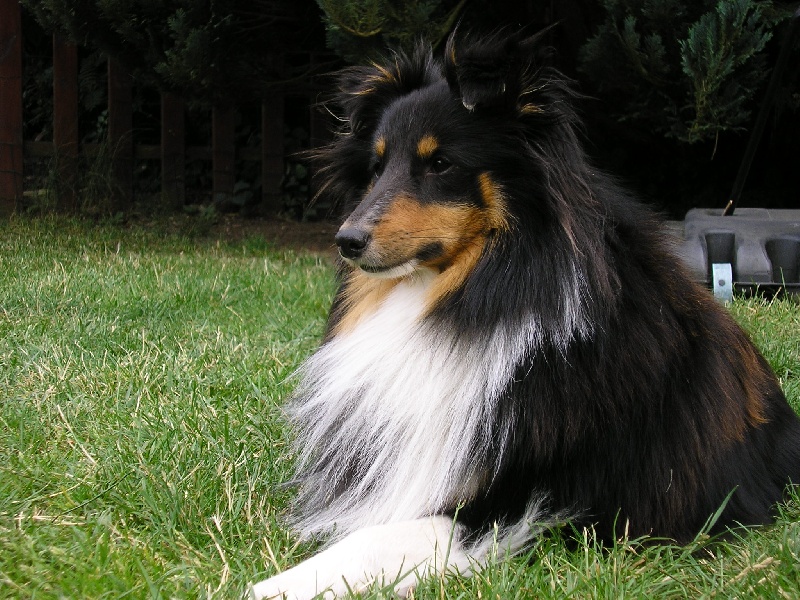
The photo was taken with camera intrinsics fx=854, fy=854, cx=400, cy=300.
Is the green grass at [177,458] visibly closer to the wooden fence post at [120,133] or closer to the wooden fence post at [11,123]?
the wooden fence post at [11,123]

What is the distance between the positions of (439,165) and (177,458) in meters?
1.18

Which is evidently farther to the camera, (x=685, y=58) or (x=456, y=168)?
(x=685, y=58)

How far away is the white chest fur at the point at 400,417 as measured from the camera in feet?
7.03

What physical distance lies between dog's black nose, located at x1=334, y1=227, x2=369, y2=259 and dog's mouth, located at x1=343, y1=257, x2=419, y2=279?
3 cm

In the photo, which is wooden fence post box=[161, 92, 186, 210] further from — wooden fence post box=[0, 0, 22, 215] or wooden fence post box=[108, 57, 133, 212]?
wooden fence post box=[0, 0, 22, 215]

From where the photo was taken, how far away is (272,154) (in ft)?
29.3

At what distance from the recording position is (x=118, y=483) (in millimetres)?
2389

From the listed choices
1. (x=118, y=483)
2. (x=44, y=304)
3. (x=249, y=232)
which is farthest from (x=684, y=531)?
(x=249, y=232)

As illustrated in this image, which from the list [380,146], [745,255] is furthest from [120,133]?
[380,146]

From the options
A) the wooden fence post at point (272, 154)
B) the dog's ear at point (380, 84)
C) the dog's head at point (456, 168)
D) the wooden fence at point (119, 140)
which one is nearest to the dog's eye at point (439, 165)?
the dog's head at point (456, 168)

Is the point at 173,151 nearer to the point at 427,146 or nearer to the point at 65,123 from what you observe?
the point at 65,123

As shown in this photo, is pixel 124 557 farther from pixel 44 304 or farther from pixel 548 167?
pixel 44 304

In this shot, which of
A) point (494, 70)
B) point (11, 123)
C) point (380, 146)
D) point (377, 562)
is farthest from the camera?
point (11, 123)

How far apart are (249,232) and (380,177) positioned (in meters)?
5.94
